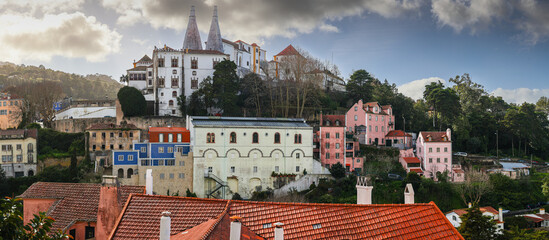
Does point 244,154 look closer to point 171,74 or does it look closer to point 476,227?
point 171,74

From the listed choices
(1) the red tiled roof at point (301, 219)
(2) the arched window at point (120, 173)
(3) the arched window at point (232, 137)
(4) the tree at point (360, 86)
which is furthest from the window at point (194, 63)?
(1) the red tiled roof at point (301, 219)

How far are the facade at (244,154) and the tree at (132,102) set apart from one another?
9.56 m

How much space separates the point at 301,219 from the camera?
46.9 ft

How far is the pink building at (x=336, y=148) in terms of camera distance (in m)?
47.4

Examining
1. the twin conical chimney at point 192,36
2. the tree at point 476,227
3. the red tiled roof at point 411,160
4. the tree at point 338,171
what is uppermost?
the twin conical chimney at point 192,36

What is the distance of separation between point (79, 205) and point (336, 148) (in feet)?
101

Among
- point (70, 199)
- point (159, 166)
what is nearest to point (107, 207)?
point (70, 199)

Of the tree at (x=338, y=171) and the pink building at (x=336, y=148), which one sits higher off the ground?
the pink building at (x=336, y=148)

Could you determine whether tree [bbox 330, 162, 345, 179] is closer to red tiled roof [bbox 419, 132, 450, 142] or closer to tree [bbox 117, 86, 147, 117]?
red tiled roof [bbox 419, 132, 450, 142]

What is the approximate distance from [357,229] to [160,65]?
46.7 metres

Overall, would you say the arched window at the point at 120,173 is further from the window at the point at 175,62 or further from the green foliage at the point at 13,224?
the green foliage at the point at 13,224

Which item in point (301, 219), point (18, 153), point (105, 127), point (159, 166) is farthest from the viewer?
point (105, 127)

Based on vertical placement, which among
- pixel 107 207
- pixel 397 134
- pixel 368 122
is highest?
pixel 368 122

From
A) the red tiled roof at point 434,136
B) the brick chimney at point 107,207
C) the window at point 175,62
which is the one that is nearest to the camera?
the brick chimney at point 107,207
